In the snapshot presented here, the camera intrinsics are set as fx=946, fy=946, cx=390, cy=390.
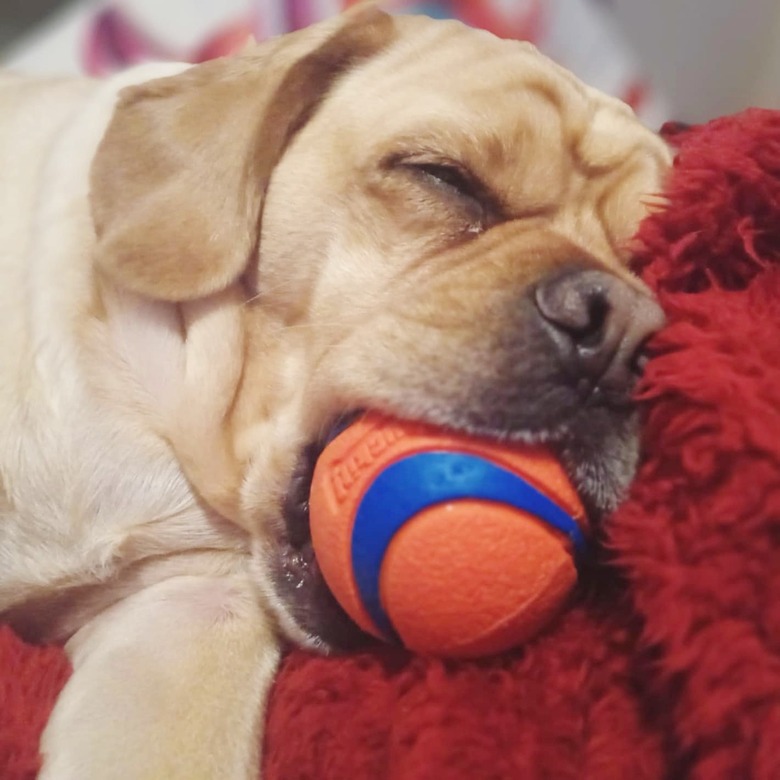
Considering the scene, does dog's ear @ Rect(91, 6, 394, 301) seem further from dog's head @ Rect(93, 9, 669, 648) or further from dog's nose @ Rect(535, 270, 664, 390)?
dog's nose @ Rect(535, 270, 664, 390)

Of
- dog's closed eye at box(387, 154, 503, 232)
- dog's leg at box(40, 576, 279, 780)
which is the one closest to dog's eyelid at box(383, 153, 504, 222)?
dog's closed eye at box(387, 154, 503, 232)

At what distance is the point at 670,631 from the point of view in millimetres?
763

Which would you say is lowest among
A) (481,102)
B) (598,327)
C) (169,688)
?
(169,688)

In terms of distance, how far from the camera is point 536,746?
836 mm

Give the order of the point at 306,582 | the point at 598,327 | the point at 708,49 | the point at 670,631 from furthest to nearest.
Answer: the point at 708,49, the point at 306,582, the point at 598,327, the point at 670,631

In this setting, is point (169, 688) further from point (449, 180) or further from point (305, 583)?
point (449, 180)

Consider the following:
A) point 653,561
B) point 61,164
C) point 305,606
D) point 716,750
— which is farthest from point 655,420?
point 61,164

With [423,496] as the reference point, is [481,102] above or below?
above

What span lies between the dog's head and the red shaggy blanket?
0.30ft

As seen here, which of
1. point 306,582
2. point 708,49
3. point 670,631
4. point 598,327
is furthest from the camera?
point 708,49

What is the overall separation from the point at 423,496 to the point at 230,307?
446 millimetres

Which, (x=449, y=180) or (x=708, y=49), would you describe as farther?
(x=708, y=49)

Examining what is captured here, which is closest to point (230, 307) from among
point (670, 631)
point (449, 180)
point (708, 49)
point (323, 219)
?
point (323, 219)

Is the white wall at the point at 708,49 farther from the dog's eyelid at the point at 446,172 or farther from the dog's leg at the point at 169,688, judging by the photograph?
the dog's leg at the point at 169,688
